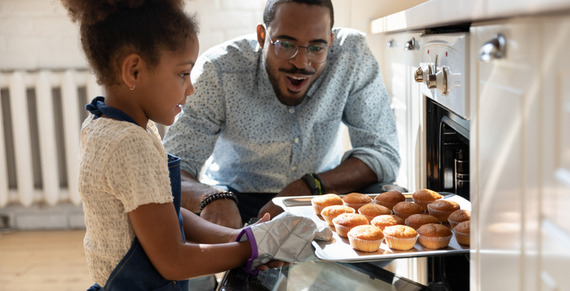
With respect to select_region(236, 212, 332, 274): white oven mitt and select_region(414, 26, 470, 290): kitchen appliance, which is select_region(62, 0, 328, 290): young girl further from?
select_region(414, 26, 470, 290): kitchen appliance

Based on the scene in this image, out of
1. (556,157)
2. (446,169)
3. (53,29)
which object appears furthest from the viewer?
(53,29)

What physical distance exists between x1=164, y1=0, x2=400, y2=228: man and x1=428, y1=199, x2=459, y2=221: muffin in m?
0.54

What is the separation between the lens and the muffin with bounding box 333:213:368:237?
121cm

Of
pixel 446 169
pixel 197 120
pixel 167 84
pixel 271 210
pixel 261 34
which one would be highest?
pixel 261 34

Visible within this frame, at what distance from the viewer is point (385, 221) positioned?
124 cm

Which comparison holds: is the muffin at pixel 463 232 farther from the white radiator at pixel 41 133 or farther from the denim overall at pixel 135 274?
the white radiator at pixel 41 133

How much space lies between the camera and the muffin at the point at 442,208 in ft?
4.04

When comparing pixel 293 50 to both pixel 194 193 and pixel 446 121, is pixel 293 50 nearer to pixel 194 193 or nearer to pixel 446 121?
pixel 194 193

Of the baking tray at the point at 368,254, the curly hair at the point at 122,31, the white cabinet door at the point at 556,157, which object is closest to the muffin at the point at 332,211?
the baking tray at the point at 368,254

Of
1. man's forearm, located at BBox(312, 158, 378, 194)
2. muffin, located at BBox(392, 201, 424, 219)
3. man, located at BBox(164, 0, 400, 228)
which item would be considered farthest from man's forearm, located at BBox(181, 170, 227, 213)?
muffin, located at BBox(392, 201, 424, 219)

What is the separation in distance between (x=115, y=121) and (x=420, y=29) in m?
0.77

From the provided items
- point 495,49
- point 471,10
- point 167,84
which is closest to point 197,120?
point 167,84

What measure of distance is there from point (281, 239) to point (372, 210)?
29cm

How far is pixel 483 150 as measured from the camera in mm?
797
